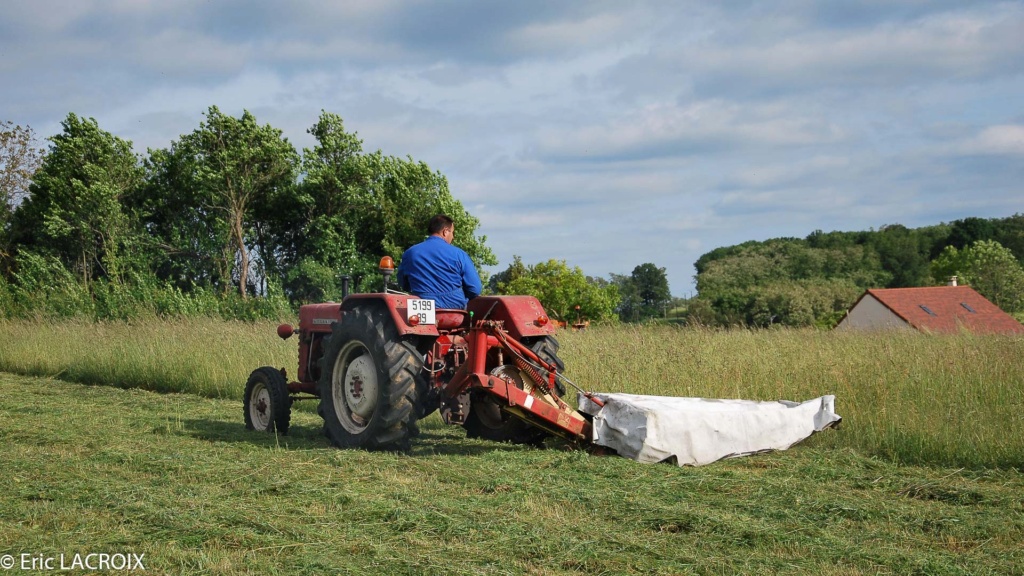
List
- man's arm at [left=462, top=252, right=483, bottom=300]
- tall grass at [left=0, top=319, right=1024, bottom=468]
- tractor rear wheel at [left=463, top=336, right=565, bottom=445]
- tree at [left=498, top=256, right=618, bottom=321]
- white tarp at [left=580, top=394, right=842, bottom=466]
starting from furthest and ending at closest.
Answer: tree at [left=498, top=256, right=618, bottom=321], man's arm at [left=462, top=252, right=483, bottom=300], tractor rear wheel at [left=463, top=336, right=565, bottom=445], tall grass at [left=0, top=319, right=1024, bottom=468], white tarp at [left=580, top=394, right=842, bottom=466]

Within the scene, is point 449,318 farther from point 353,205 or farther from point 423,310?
point 353,205

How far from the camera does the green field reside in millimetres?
3451

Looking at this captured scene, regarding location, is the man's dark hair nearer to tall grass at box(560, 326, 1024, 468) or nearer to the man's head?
the man's head

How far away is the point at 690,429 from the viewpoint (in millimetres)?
5527

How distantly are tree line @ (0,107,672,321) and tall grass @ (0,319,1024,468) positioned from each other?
10.5m

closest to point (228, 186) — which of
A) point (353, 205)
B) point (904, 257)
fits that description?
point (353, 205)

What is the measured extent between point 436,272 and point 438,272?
16 millimetres

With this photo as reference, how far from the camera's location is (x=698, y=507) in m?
4.21

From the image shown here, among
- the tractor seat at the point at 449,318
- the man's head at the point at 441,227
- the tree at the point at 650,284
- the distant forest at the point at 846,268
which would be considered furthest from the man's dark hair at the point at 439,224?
the tree at the point at 650,284

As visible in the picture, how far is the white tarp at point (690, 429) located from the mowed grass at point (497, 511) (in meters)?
0.12

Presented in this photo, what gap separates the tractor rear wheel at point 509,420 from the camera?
6195 millimetres

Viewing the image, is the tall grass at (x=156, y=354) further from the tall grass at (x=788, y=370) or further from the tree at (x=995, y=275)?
the tree at (x=995, y=275)

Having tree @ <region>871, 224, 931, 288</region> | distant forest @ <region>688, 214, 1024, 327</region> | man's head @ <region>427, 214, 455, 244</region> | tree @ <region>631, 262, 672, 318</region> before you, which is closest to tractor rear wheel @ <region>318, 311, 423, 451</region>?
man's head @ <region>427, 214, 455, 244</region>

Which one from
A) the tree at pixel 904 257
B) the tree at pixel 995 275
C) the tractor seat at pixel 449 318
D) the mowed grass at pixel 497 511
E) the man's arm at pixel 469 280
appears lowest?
the mowed grass at pixel 497 511
